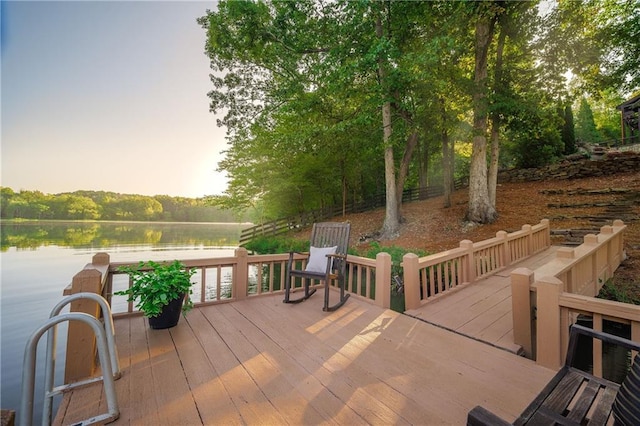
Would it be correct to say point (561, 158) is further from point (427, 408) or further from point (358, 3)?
point (427, 408)

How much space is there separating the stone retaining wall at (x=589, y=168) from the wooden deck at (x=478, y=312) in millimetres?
10811

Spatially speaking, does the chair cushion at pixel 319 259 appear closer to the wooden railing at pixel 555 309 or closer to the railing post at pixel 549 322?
the wooden railing at pixel 555 309

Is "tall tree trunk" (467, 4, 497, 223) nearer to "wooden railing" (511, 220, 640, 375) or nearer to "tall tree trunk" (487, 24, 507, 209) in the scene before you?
"tall tree trunk" (487, 24, 507, 209)

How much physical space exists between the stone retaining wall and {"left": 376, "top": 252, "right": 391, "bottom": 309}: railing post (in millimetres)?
12633

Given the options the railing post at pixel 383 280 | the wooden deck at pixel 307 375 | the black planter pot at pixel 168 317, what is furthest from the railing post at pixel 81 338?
the railing post at pixel 383 280

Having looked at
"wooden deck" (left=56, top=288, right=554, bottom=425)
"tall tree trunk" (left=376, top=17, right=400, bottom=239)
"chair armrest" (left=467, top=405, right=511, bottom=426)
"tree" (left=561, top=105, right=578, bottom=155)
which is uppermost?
"tree" (left=561, top=105, right=578, bottom=155)

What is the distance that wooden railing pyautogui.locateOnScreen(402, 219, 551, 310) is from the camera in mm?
3035

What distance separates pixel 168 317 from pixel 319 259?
167 centimetres

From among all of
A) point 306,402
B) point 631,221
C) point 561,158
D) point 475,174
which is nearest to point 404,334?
point 306,402

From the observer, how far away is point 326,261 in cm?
317

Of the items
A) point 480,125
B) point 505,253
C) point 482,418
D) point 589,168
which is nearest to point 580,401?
point 482,418

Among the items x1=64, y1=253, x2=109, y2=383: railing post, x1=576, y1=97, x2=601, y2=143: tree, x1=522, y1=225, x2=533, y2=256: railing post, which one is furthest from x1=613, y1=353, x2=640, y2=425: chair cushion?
x1=576, y1=97, x2=601, y2=143: tree

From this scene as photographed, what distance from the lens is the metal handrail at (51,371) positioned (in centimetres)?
104

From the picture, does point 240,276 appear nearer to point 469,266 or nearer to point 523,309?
point 523,309
